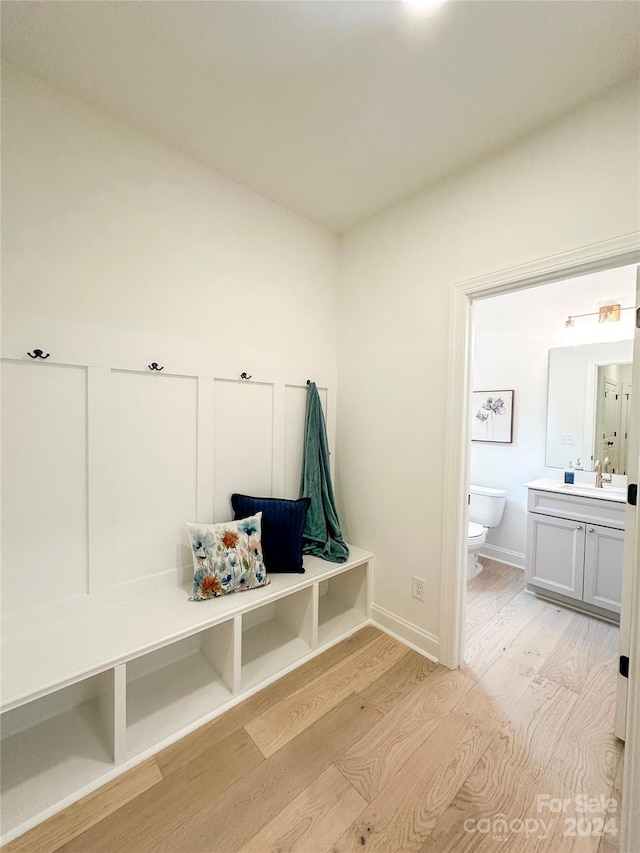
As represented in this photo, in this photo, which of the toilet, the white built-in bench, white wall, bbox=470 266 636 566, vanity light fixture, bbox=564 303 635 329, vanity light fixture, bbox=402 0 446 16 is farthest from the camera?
the toilet

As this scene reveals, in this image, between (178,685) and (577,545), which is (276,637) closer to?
(178,685)

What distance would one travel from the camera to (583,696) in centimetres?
164

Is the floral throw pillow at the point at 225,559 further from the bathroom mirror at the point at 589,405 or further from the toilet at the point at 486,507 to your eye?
the bathroom mirror at the point at 589,405

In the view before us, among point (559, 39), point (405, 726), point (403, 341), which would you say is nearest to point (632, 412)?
point (403, 341)

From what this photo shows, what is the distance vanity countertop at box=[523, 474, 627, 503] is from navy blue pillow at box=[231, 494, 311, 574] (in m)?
1.87

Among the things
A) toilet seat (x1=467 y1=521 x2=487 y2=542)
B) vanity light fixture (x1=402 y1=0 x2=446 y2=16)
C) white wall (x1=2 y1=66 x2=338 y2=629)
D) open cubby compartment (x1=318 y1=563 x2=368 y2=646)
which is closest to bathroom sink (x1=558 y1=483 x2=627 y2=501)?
toilet seat (x1=467 y1=521 x2=487 y2=542)

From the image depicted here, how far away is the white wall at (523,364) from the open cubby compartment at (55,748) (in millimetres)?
3100

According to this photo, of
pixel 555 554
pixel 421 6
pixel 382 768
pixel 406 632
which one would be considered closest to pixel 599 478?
pixel 555 554

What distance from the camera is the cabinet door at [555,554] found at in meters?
2.35

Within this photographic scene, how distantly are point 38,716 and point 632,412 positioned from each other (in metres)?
2.72

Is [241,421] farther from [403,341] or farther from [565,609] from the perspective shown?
[565,609]

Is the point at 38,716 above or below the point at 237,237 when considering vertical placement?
below

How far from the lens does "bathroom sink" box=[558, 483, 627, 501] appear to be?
7.39 feet

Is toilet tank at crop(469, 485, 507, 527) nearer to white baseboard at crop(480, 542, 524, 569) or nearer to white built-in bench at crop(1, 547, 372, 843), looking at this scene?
white baseboard at crop(480, 542, 524, 569)
